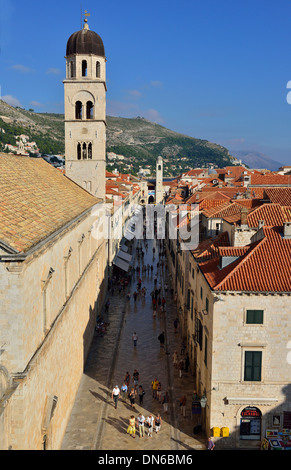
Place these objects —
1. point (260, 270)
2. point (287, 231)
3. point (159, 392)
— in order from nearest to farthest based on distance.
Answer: point (260, 270), point (287, 231), point (159, 392)

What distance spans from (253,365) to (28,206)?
11.3m

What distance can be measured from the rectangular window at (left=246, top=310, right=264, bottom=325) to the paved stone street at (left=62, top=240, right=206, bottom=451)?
5962mm

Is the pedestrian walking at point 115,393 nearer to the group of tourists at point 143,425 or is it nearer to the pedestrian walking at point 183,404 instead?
the group of tourists at point 143,425

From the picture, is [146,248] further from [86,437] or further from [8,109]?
[8,109]

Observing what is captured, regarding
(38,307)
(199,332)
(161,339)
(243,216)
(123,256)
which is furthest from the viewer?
(123,256)

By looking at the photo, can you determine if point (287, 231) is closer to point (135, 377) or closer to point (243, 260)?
point (243, 260)

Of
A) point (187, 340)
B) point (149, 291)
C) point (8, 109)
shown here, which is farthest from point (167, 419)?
point (8, 109)

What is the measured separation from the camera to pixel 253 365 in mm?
19078

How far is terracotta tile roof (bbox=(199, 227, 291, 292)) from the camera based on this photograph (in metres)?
18.9

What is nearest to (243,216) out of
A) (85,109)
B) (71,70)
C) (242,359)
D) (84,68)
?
(242,359)

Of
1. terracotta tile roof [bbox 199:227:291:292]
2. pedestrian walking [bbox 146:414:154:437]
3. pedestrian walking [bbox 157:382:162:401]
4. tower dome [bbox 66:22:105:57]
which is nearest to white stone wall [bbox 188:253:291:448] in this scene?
terracotta tile roof [bbox 199:227:291:292]

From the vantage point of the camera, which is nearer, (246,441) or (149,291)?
(246,441)

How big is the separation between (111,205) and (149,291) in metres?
9.91
